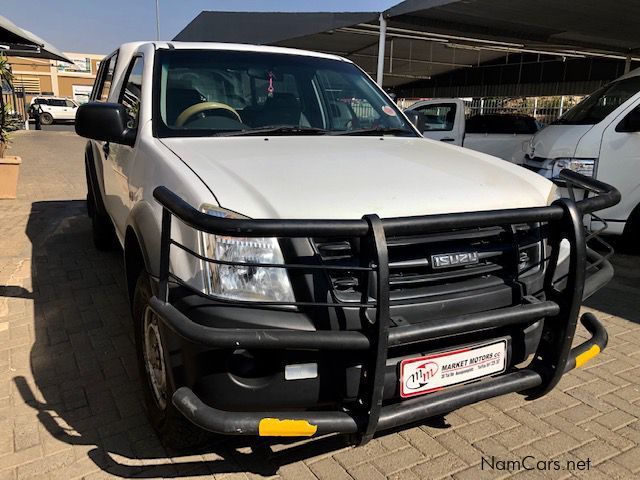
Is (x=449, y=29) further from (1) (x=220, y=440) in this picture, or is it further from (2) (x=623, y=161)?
(1) (x=220, y=440)

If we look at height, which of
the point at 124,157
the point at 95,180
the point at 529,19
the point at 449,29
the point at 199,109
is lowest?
the point at 95,180

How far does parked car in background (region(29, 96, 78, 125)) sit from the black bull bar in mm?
35054

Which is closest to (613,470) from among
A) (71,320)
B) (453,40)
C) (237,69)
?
(237,69)

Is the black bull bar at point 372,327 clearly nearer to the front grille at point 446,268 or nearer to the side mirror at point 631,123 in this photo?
the front grille at point 446,268

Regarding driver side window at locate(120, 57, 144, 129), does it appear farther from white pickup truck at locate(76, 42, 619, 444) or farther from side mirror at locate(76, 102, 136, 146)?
white pickup truck at locate(76, 42, 619, 444)

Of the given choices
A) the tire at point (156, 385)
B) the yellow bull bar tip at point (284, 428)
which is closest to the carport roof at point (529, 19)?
the tire at point (156, 385)

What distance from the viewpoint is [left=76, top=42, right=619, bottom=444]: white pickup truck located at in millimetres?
1935

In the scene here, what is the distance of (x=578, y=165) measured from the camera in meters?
5.66

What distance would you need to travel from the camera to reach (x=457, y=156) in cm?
308

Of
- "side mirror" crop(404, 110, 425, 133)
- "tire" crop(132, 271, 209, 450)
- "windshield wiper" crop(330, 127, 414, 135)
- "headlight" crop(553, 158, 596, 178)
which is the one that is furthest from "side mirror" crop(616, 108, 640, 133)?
"tire" crop(132, 271, 209, 450)

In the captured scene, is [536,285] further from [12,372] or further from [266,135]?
[12,372]

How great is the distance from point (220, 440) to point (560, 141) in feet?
15.9

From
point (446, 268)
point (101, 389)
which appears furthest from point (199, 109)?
point (446, 268)

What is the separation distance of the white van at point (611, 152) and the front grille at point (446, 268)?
12.0ft
